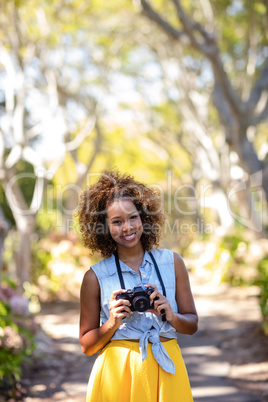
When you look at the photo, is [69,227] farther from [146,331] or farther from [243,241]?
[146,331]

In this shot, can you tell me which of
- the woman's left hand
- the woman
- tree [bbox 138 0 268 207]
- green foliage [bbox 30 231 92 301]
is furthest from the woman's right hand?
green foliage [bbox 30 231 92 301]

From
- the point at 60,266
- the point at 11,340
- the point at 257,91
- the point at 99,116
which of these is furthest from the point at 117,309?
the point at 99,116

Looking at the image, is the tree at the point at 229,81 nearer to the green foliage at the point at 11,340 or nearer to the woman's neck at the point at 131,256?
the green foliage at the point at 11,340

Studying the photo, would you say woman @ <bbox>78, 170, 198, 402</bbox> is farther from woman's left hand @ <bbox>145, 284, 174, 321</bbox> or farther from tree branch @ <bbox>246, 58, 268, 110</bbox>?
tree branch @ <bbox>246, 58, 268, 110</bbox>

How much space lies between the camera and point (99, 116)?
1231 centimetres

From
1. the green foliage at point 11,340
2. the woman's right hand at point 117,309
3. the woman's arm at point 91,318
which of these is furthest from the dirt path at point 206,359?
the woman's right hand at point 117,309

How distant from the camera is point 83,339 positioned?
7.06 feet

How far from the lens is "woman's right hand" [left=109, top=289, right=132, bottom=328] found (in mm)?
1984

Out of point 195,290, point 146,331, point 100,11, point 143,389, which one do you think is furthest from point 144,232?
point 100,11

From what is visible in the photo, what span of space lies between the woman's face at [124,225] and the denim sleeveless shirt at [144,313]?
0.11 meters

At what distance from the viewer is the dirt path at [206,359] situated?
4555mm

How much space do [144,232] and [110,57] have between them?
1101cm

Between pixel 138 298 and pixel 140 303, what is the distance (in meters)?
0.02

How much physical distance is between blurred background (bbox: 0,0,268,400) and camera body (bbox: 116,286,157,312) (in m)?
1.62
